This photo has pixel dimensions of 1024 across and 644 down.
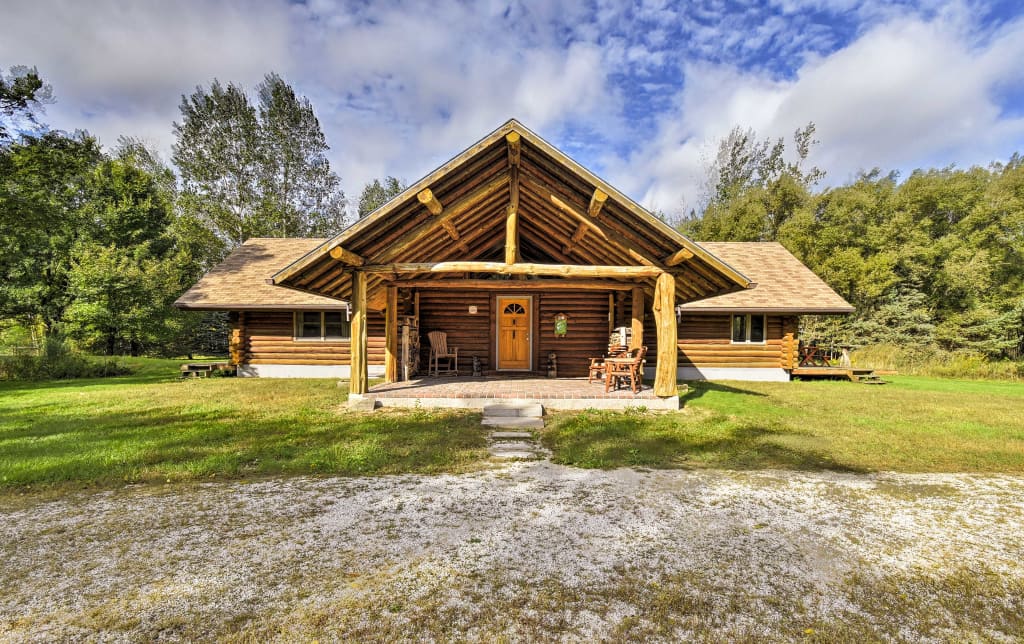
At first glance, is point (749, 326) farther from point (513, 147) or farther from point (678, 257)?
point (513, 147)


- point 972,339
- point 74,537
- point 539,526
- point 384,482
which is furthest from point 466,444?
point 972,339

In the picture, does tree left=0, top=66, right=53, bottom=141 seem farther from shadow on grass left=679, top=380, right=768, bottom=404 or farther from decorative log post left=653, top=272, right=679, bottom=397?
shadow on grass left=679, top=380, right=768, bottom=404

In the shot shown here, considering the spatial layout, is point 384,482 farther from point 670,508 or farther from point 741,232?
point 741,232

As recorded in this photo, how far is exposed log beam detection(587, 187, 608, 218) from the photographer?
772 cm

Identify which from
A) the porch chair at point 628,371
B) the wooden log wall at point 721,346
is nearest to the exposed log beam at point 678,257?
the porch chair at point 628,371

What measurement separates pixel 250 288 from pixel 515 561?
45.7ft

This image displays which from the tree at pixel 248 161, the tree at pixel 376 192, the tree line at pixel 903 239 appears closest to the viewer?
the tree line at pixel 903 239

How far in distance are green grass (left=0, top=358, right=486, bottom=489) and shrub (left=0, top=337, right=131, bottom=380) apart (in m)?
3.92

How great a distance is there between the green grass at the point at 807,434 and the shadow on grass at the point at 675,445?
1 centimetres

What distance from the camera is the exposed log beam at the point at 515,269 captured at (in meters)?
8.47

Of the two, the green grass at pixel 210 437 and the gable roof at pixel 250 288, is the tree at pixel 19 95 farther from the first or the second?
the green grass at pixel 210 437

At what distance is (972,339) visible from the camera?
22.5 meters

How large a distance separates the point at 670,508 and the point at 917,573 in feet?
5.36

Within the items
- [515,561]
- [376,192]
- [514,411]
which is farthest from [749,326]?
[376,192]
